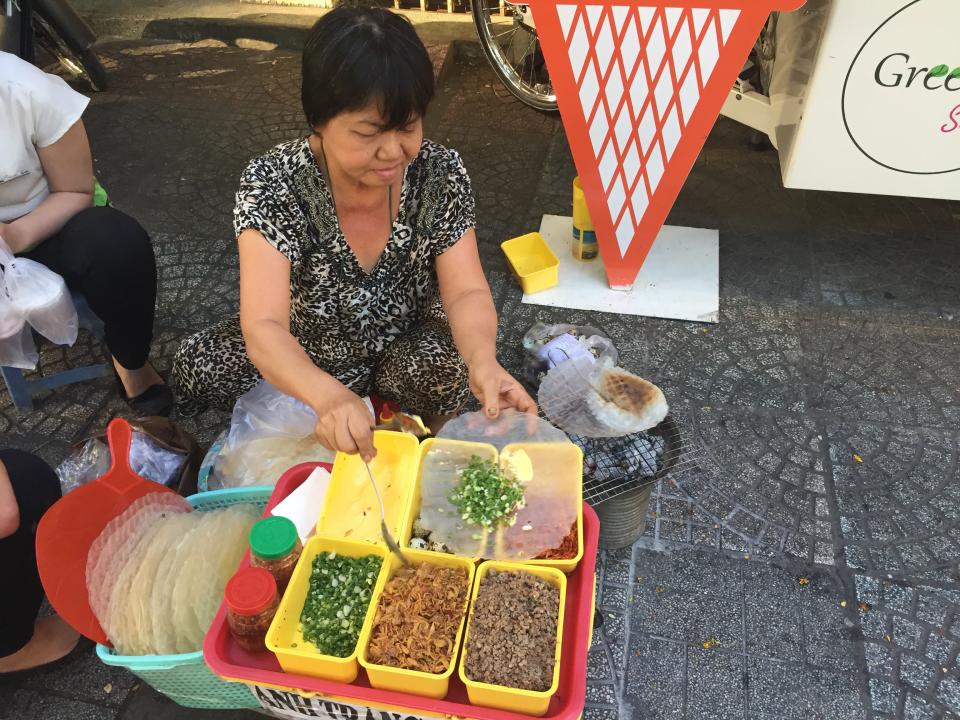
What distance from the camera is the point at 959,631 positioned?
2215 mm

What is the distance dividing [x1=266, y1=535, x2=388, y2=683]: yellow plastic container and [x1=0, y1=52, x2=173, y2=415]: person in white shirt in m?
1.56

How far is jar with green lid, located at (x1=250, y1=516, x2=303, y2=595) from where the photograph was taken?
1526 millimetres

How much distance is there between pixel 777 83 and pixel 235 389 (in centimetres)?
275

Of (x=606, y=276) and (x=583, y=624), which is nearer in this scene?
(x=583, y=624)

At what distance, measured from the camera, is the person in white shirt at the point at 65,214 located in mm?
2377

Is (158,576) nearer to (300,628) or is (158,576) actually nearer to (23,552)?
(300,628)

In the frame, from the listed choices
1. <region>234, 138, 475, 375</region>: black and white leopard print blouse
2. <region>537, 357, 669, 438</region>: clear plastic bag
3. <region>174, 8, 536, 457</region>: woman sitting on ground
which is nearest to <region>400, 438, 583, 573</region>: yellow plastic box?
<region>174, 8, 536, 457</region>: woman sitting on ground

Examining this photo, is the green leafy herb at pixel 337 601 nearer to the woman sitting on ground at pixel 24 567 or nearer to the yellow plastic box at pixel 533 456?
the yellow plastic box at pixel 533 456

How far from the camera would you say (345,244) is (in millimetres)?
2113

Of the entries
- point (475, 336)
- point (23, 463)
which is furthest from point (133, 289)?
point (475, 336)

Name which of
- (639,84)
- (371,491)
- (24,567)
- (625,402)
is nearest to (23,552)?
(24,567)

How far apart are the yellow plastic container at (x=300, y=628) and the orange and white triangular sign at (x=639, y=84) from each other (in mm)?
2110

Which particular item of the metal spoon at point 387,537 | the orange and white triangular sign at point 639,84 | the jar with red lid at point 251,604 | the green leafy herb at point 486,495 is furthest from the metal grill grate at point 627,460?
the orange and white triangular sign at point 639,84

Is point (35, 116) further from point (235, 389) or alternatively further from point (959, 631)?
point (959, 631)
